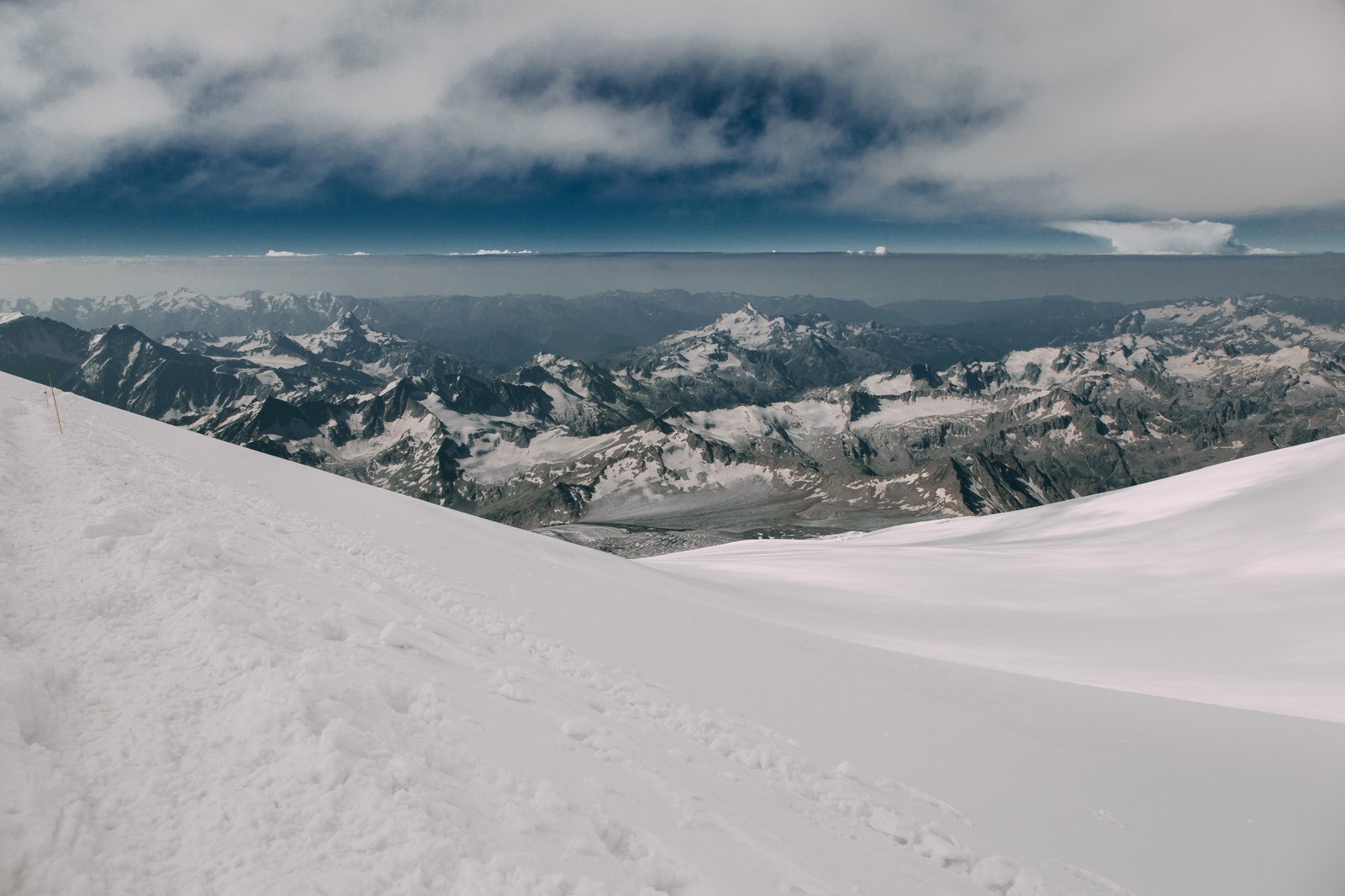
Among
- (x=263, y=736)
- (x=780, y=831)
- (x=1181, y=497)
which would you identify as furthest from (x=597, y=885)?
(x=1181, y=497)

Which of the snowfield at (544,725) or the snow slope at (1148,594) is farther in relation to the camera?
the snow slope at (1148,594)

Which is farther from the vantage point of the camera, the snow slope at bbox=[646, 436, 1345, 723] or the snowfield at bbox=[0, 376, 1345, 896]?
the snow slope at bbox=[646, 436, 1345, 723]

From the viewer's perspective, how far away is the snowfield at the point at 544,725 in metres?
Answer: 4.33

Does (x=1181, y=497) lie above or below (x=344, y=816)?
below

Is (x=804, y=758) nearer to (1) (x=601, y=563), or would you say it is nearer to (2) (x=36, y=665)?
(2) (x=36, y=665)

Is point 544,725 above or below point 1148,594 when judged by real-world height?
above

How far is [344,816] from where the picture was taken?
439cm

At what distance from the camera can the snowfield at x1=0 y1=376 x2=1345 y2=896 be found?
433 centimetres

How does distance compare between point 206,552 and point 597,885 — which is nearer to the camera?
point 597,885

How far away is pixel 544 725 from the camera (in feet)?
22.2

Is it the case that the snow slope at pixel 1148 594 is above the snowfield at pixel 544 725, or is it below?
below

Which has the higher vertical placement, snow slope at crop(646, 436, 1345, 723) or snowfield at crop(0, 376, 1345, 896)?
snowfield at crop(0, 376, 1345, 896)

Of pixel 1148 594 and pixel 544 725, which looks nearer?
pixel 544 725

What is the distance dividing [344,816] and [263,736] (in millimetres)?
1187
